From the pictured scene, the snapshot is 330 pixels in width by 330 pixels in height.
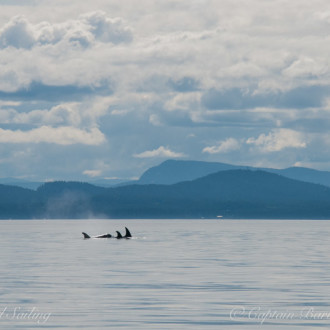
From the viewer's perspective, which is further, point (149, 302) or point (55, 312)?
point (149, 302)

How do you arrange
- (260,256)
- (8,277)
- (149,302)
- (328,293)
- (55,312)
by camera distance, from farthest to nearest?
(260,256)
(8,277)
(328,293)
(149,302)
(55,312)

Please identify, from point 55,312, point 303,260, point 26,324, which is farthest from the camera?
point 303,260

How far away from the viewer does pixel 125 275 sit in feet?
184

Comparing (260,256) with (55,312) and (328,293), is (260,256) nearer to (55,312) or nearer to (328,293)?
(328,293)

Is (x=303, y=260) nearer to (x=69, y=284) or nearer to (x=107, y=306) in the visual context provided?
(x=69, y=284)

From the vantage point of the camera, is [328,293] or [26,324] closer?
[26,324]

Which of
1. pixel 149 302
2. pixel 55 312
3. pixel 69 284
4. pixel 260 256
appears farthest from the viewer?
pixel 260 256

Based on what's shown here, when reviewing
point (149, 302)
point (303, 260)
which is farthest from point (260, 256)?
point (149, 302)

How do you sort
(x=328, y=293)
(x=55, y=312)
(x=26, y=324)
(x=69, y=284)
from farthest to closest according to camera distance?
(x=69, y=284) < (x=328, y=293) < (x=55, y=312) < (x=26, y=324)

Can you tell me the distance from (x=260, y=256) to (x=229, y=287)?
30250 mm

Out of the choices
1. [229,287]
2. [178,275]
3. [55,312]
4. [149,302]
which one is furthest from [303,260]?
[55,312]

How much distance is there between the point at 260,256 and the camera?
7788cm

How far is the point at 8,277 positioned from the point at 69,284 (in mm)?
6825

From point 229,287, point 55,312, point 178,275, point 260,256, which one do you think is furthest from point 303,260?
point 55,312
